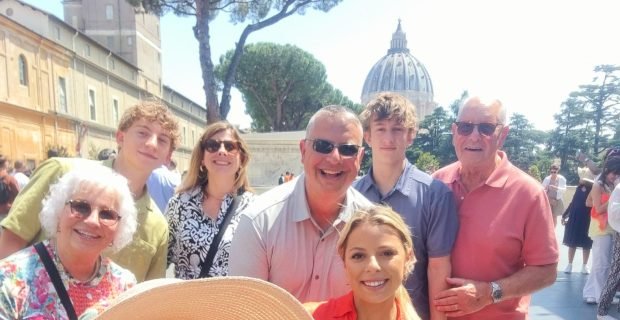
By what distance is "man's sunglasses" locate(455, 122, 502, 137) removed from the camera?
2.37m

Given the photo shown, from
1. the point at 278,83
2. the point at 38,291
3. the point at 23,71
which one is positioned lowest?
the point at 38,291

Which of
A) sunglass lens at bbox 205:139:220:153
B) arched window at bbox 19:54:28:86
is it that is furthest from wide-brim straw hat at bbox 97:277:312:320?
arched window at bbox 19:54:28:86

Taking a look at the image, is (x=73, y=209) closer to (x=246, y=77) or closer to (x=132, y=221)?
(x=132, y=221)

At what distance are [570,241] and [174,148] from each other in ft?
21.4

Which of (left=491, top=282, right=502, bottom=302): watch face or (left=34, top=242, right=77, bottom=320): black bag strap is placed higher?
(left=34, top=242, right=77, bottom=320): black bag strap

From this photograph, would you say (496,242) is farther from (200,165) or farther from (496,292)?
(200,165)

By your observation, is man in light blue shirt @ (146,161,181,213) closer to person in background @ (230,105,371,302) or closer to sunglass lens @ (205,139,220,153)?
sunglass lens @ (205,139,220,153)

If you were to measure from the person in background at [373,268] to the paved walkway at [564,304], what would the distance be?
405 centimetres

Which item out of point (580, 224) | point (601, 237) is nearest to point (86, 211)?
point (601, 237)

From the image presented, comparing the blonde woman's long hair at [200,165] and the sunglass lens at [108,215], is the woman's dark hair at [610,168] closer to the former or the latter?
the blonde woman's long hair at [200,165]

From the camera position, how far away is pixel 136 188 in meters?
2.63

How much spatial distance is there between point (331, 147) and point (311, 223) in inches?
14.0

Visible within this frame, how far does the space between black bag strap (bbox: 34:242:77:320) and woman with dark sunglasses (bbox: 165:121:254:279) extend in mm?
1009

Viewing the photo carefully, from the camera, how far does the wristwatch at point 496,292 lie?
2182 mm
